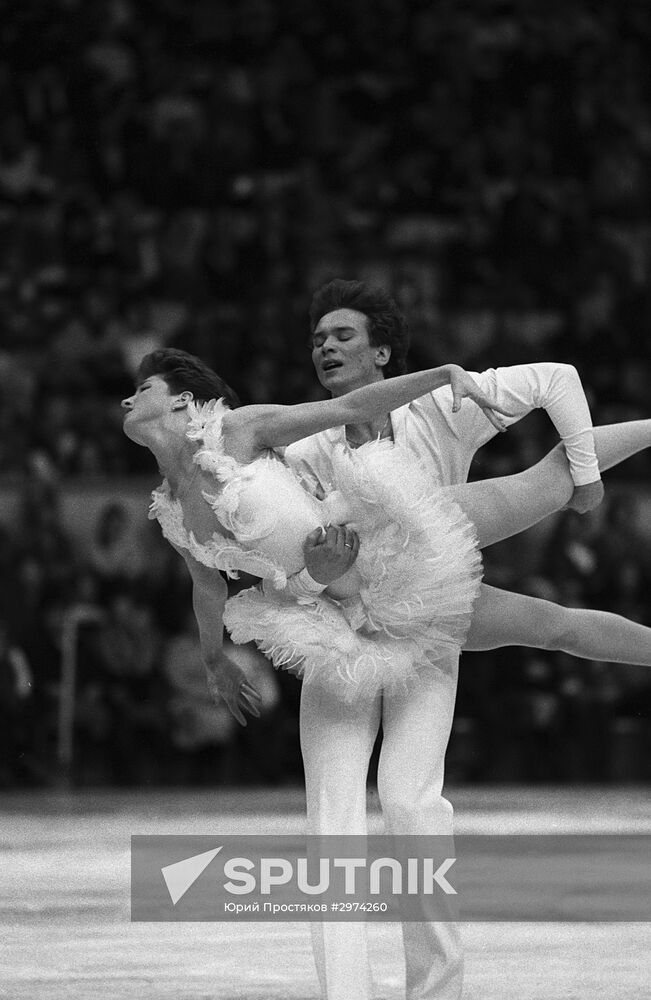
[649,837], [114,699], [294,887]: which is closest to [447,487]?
[294,887]

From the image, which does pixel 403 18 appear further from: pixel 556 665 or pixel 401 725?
pixel 401 725

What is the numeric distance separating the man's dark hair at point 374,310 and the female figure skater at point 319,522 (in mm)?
277

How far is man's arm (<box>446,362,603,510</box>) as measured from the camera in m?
3.60

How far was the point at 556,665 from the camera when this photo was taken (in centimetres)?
865

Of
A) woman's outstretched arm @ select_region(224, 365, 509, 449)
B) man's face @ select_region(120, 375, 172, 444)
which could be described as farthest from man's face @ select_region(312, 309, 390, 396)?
man's face @ select_region(120, 375, 172, 444)

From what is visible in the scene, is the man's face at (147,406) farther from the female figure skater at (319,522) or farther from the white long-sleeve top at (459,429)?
the white long-sleeve top at (459,429)

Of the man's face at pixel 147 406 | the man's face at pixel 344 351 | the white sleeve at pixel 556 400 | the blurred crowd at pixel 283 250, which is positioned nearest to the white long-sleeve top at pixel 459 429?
the white sleeve at pixel 556 400

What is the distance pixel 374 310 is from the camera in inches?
146

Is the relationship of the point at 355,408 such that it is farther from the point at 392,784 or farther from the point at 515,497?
the point at 392,784

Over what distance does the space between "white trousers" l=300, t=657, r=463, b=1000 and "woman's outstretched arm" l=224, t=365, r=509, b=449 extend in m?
0.54

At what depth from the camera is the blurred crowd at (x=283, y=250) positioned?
8.41m

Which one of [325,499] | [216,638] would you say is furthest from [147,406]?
[216,638]

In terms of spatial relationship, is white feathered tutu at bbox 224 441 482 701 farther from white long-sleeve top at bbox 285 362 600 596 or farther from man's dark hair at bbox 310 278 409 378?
man's dark hair at bbox 310 278 409 378

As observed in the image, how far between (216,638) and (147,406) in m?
0.56
